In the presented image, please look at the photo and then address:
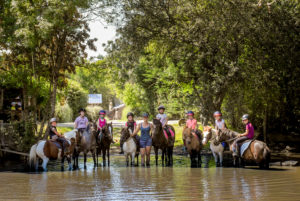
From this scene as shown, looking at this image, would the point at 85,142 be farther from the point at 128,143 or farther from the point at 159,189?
the point at 159,189

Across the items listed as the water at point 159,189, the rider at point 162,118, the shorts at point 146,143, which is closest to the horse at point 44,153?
the shorts at point 146,143

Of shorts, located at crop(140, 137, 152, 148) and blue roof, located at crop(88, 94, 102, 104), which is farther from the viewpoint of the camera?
blue roof, located at crop(88, 94, 102, 104)

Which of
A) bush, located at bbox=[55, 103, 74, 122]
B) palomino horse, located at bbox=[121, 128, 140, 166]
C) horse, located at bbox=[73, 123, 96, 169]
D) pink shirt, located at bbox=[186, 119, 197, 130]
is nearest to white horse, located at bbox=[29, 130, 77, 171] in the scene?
horse, located at bbox=[73, 123, 96, 169]

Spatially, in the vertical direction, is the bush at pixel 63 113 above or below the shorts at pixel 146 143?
above

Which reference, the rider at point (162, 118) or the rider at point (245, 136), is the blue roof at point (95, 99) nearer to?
the rider at point (162, 118)

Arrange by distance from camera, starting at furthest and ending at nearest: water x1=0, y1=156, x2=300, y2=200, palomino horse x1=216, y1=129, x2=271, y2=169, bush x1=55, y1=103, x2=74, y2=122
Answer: bush x1=55, y1=103, x2=74, y2=122
palomino horse x1=216, y1=129, x2=271, y2=169
water x1=0, y1=156, x2=300, y2=200

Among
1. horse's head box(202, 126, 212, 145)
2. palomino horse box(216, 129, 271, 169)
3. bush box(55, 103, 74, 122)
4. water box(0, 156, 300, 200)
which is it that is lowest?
water box(0, 156, 300, 200)

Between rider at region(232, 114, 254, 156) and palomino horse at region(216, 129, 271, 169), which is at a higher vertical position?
rider at region(232, 114, 254, 156)

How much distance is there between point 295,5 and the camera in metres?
25.3

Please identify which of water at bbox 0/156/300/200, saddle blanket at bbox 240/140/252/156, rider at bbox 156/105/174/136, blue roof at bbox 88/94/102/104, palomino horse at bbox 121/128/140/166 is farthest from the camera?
blue roof at bbox 88/94/102/104

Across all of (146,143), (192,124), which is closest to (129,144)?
(146,143)

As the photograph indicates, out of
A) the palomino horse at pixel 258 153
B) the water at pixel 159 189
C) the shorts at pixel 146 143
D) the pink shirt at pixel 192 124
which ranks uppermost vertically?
the pink shirt at pixel 192 124

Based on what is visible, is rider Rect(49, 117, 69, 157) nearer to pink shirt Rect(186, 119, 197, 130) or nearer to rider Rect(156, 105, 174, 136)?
rider Rect(156, 105, 174, 136)

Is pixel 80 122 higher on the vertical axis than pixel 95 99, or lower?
lower
